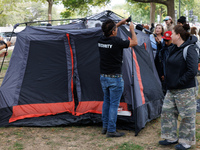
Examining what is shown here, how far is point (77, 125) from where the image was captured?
210 inches

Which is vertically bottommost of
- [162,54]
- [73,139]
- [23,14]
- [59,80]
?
[23,14]

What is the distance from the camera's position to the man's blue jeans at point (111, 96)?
4395mm

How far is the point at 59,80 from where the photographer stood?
5602mm

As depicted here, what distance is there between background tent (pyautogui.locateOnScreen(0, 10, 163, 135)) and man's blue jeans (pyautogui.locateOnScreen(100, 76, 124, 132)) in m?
0.53

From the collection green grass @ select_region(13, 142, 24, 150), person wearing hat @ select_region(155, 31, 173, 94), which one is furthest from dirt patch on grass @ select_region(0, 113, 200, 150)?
person wearing hat @ select_region(155, 31, 173, 94)

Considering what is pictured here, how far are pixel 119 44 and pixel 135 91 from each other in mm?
985

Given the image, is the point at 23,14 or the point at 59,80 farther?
A: the point at 23,14

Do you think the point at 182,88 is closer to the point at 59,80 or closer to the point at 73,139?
the point at 73,139

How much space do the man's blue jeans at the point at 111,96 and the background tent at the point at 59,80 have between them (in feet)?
1.73

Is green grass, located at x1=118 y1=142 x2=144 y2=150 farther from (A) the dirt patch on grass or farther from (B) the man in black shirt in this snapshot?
(B) the man in black shirt

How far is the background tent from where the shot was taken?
207 inches

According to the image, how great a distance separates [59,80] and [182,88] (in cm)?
267

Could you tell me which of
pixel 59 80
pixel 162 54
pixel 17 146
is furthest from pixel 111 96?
pixel 162 54

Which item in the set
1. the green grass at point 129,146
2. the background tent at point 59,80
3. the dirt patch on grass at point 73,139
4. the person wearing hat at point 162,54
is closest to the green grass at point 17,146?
the dirt patch on grass at point 73,139
